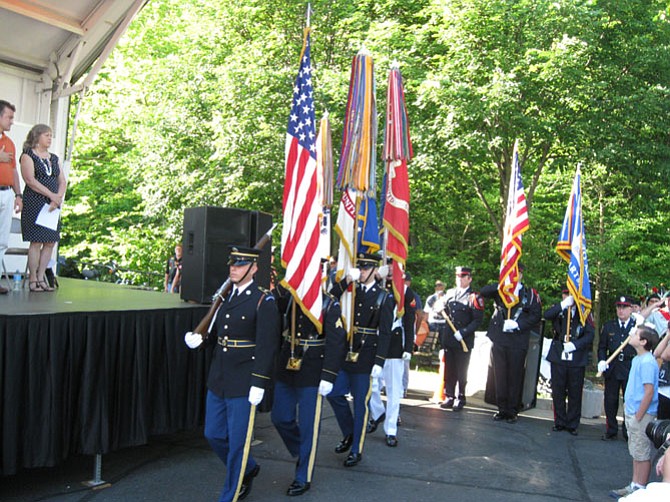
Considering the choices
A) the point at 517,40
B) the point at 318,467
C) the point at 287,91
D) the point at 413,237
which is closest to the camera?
the point at 318,467

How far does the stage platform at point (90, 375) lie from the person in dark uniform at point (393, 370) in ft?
6.37

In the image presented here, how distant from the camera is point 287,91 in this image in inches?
652

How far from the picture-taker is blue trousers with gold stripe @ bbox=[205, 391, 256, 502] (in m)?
5.20

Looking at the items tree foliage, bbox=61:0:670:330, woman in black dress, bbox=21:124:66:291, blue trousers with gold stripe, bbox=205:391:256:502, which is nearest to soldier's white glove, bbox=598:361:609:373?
blue trousers with gold stripe, bbox=205:391:256:502

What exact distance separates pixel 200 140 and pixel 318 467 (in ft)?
42.0

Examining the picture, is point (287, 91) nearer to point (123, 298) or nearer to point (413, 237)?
point (413, 237)

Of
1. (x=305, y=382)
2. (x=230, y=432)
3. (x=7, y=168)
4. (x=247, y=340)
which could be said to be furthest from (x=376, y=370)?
(x=7, y=168)

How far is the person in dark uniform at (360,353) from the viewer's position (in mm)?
6766

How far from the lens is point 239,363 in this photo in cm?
530

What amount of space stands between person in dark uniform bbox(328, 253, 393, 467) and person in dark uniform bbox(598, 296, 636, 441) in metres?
3.22

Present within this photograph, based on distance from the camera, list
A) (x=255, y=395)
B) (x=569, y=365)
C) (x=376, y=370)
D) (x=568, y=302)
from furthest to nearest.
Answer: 1. (x=568, y=302)
2. (x=569, y=365)
3. (x=376, y=370)
4. (x=255, y=395)

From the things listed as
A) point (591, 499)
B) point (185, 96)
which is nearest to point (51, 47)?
point (185, 96)

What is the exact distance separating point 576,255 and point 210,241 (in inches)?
199

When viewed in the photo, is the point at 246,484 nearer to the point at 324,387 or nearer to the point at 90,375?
the point at 324,387
